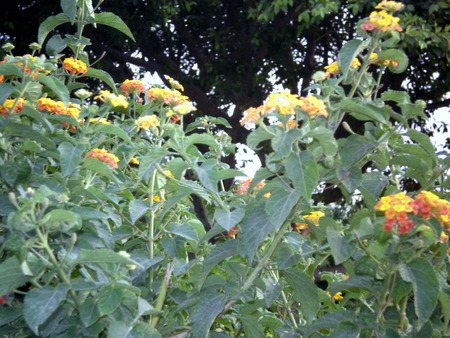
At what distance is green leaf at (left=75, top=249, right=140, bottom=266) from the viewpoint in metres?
1.22

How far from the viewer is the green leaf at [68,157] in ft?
4.86

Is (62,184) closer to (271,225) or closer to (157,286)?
(157,286)

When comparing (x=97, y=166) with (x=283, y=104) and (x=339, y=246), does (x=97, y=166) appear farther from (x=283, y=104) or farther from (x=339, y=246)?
(x=339, y=246)

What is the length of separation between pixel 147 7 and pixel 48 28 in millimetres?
4356

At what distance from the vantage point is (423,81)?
22.3 feet

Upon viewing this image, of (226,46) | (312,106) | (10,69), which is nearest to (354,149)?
(312,106)

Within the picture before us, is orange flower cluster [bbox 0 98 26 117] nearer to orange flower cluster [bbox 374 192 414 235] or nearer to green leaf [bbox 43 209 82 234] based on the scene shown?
green leaf [bbox 43 209 82 234]

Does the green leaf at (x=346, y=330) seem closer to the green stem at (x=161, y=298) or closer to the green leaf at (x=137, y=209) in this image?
the green stem at (x=161, y=298)

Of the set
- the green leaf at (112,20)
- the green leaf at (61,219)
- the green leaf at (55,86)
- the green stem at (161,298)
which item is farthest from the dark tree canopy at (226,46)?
the green leaf at (61,219)

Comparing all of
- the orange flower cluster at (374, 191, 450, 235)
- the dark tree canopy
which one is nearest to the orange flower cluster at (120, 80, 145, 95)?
the orange flower cluster at (374, 191, 450, 235)

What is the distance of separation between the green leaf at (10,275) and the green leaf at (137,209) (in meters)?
0.39

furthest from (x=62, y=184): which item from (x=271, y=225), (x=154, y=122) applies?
(x=271, y=225)

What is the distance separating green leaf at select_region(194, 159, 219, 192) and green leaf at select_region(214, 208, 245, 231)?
0.06m

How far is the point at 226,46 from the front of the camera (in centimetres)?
704
